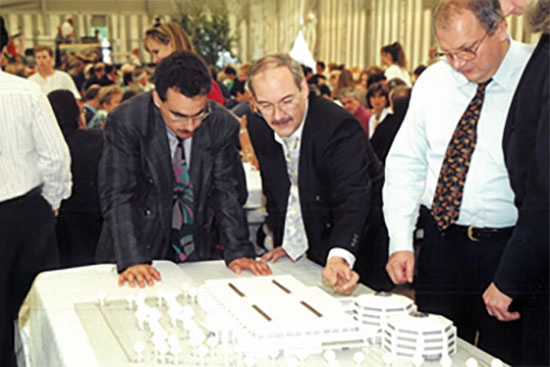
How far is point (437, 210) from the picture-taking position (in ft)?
4.72

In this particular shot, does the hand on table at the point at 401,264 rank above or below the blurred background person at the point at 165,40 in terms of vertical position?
below

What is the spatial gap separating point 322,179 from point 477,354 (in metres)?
0.76

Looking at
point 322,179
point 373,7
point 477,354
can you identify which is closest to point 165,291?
point 322,179

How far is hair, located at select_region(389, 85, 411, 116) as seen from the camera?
166cm

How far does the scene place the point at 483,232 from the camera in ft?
4.56

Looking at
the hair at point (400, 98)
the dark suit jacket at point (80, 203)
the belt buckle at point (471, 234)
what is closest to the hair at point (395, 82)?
the hair at point (400, 98)

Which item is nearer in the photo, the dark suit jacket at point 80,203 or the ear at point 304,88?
the ear at point 304,88

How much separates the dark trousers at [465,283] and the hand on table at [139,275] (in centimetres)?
58

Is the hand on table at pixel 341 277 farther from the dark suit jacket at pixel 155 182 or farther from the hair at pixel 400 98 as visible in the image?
the hair at pixel 400 98

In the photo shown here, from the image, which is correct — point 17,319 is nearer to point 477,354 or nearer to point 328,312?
point 328,312

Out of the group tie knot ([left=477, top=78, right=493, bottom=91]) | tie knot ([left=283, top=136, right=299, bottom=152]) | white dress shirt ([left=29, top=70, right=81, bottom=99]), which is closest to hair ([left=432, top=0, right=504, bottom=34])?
tie knot ([left=477, top=78, right=493, bottom=91])

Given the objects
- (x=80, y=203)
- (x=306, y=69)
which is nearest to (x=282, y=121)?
(x=306, y=69)

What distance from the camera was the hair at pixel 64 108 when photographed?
177 centimetres

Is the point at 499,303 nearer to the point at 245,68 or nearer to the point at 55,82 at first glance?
the point at 245,68
